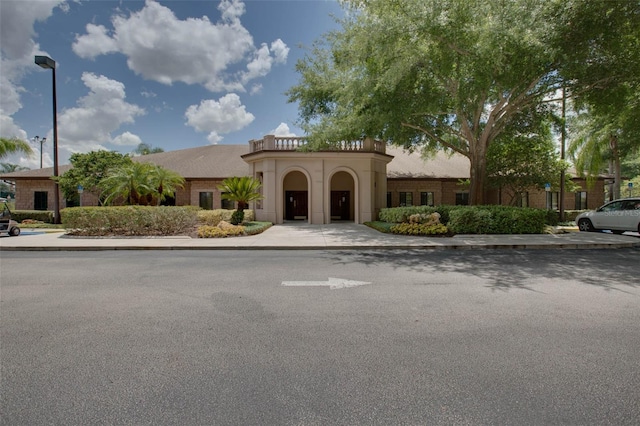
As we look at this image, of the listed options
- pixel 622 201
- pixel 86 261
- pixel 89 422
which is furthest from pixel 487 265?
pixel 622 201

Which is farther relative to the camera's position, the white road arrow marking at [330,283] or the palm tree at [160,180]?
the palm tree at [160,180]

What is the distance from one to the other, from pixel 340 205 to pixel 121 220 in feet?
53.8

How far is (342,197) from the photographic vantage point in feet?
89.6

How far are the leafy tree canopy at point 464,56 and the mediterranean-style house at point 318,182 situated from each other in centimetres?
462

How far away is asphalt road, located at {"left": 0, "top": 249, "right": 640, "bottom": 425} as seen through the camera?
2.57m

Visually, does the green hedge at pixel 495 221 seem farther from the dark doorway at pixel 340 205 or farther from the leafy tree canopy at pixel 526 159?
the dark doorway at pixel 340 205

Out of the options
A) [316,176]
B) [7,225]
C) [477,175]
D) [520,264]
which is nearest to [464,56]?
[477,175]

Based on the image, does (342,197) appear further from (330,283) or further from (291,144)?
(330,283)

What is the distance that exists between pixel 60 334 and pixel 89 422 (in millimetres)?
2168

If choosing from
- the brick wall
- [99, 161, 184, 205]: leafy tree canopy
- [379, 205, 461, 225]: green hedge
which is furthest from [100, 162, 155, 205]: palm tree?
the brick wall

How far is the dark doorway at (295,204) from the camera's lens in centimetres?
2697

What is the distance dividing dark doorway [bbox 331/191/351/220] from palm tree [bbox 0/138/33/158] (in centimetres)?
2116

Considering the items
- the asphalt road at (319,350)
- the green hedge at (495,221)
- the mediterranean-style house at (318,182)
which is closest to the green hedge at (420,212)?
the green hedge at (495,221)

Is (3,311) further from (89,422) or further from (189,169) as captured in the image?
(189,169)
